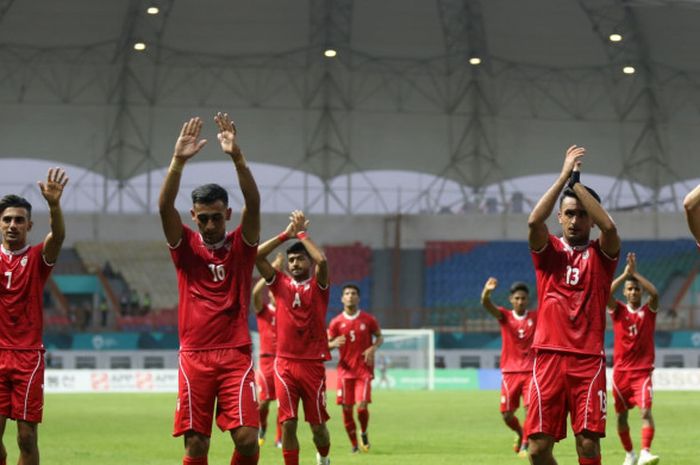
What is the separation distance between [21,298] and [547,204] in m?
4.20

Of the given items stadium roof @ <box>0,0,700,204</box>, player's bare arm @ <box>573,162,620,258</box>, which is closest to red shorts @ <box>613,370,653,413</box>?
player's bare arm @ <box>573,162,620,258</box>

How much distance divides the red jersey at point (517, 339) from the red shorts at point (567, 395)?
798 centimetres

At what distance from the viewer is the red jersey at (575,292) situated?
9094 mm

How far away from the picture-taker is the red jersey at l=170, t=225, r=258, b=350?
8758 mm

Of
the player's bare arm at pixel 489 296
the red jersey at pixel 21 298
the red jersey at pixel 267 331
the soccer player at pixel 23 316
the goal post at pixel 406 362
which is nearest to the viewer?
the soccer player at pixel 23 316

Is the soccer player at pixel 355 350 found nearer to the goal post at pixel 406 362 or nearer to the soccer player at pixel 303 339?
the soccer player at pixel 303 339

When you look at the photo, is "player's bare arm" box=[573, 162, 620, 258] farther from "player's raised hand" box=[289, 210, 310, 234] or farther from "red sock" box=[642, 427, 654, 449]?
"red sock" box=[642, 427, 654, 449]

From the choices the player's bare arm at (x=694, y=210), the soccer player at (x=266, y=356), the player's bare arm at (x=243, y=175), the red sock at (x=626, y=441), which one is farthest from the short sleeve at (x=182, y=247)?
the soccer player at (x=266, y=356)

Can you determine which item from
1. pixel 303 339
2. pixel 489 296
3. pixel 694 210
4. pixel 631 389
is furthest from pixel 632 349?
pixel 694 210

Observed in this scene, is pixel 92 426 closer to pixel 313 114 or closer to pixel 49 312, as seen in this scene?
pixel 49 312

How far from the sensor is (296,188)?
55938 millimetres

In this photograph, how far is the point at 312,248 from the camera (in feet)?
41.4

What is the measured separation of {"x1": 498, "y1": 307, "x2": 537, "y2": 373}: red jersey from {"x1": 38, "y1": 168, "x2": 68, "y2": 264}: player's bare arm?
27.4 ft

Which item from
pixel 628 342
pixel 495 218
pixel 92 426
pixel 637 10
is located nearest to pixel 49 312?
pixel 495 218
